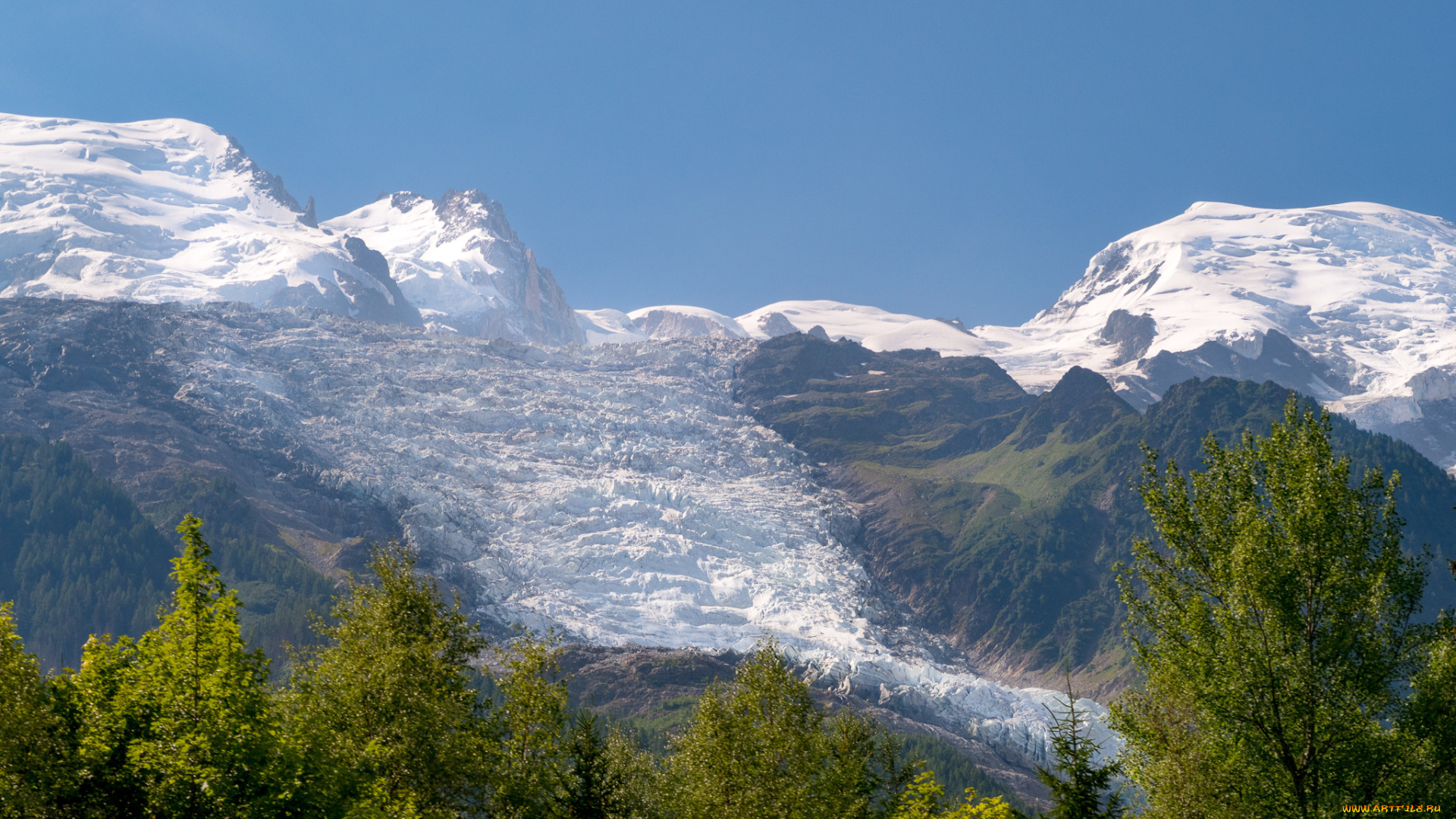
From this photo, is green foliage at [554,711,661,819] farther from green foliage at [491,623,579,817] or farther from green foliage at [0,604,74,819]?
green foliage at [0,604,74,819]

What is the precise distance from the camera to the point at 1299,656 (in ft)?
97.8

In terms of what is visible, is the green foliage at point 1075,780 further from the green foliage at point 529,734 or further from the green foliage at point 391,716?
the green foliage at point 391,716

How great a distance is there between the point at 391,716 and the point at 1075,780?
2282cm

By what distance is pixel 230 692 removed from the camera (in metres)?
24.4

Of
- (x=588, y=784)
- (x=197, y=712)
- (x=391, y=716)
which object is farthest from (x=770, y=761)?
(x=197, y=712)

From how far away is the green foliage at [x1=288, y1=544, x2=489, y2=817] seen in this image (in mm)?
28828

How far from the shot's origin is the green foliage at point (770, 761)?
36.8 meters

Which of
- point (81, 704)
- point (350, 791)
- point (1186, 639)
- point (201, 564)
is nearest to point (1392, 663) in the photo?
point (1186, 639)

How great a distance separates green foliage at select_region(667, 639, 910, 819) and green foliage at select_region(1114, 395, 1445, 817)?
12112mm

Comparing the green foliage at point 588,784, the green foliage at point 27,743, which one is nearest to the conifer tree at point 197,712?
the green foliage at point 27,743

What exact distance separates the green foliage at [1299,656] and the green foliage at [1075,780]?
6.74 m

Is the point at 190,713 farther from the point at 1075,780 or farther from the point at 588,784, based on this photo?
the point at 1075,780

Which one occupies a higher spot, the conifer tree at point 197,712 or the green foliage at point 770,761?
the conifer tree at point 197,712

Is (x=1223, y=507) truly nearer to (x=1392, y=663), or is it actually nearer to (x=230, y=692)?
(x=1392, y=663)
